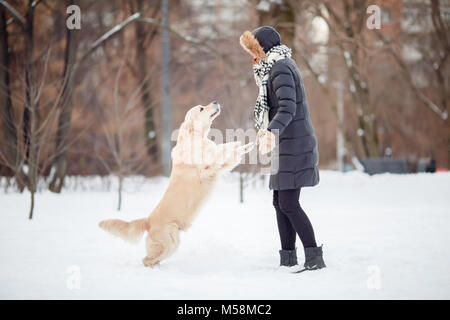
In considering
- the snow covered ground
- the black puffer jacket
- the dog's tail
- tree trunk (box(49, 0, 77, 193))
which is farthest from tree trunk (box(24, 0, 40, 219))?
the black puffer jacket

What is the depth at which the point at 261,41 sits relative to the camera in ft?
13.0

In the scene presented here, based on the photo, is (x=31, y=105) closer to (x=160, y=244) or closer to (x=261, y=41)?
(x=160, y=244)

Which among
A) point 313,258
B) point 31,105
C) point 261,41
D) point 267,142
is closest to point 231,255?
point 313,258

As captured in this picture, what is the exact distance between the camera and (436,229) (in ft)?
18.8

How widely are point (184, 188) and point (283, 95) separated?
1.09m

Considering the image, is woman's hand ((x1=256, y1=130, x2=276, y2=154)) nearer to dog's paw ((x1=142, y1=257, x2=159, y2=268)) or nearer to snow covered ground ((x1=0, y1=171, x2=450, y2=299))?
snow covered ground ((x1=0, y1=171, x2=450, y2=299))

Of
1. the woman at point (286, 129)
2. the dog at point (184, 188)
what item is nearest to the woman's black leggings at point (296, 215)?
the woman at point (286, 129)

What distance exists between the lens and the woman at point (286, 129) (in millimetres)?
3725

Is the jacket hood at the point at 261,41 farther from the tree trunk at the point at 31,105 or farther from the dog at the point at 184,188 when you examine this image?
the tree trunk at the point at 31,105

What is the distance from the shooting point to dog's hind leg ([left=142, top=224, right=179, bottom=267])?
3.96 m

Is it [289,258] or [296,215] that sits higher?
[296,215]

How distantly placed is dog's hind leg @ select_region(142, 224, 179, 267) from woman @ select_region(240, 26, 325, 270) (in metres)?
0.86

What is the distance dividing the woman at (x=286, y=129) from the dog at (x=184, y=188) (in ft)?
1.72
